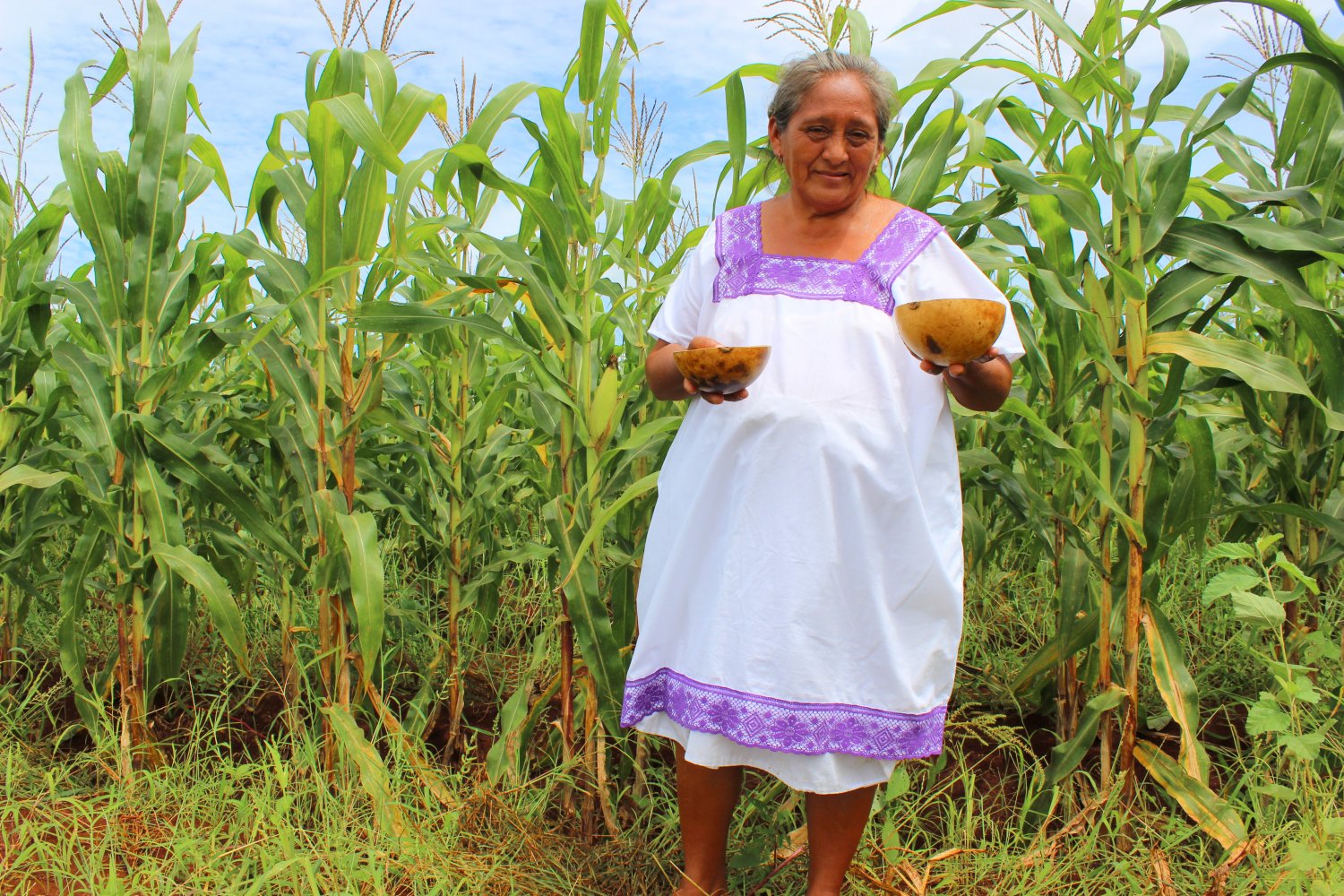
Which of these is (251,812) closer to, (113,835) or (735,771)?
(113,835)

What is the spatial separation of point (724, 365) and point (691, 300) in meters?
0.34

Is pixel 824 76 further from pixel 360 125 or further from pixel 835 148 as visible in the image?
pixel 360 125

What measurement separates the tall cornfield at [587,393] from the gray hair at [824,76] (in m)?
0.39

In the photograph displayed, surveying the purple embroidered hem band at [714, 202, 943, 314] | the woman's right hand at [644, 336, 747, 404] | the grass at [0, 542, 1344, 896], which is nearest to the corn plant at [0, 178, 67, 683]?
the grass at [0, 542, 1344, 896]

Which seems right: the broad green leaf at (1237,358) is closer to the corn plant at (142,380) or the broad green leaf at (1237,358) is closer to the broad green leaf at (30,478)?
the corn plant at (142,380)

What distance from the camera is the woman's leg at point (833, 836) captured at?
2.09 meters

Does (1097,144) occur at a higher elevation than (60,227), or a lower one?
higher

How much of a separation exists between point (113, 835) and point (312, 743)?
0.49m

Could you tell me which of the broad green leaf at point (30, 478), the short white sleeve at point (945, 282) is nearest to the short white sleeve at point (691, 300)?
the short white sleeve at point (945, 282)

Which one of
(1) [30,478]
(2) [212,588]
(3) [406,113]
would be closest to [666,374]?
(3) [406,113]

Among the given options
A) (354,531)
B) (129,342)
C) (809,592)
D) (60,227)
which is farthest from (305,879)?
(60,227)

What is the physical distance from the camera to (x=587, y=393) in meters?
2.48

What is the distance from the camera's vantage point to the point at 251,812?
259 centimetres

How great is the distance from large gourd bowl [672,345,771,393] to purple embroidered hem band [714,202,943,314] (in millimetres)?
205
